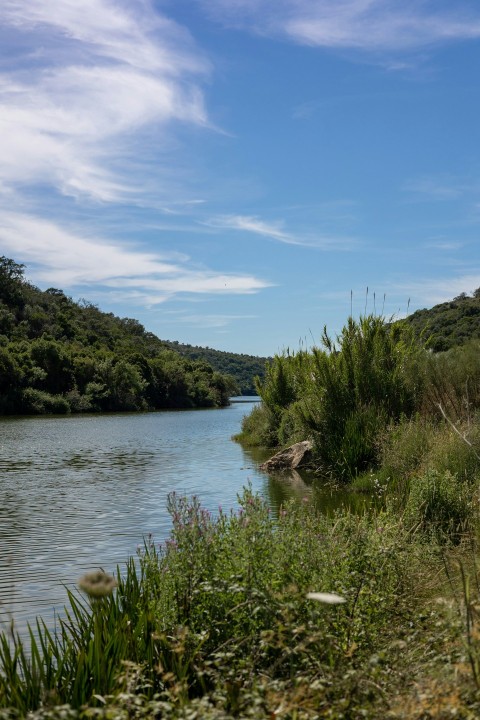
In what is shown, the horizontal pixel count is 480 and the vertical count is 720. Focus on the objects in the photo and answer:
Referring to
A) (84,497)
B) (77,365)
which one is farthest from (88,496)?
(77,365)

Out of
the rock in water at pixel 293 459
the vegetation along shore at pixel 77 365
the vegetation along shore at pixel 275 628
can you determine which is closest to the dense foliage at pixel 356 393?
the rock in water at pixel 293 459

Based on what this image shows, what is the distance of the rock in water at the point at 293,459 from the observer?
20.0 metres

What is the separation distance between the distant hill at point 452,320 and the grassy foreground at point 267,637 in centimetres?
2686

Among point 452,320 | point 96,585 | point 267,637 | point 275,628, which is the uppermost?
point 452,320

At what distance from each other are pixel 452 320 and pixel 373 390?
95.2 feet

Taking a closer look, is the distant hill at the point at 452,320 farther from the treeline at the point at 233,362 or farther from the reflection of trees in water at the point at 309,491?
the treeline at the point at 233,362

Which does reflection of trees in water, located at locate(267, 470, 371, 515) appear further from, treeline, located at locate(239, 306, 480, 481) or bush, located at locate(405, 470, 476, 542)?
bush, located at locate(405, 470, 476, 542)

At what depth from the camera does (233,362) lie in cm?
16912

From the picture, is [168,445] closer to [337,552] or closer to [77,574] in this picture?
[77,574]

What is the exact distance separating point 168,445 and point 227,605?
27.4 m

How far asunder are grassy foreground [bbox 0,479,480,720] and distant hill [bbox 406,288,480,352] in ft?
88.1

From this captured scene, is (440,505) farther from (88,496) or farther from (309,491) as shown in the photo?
(88,496)

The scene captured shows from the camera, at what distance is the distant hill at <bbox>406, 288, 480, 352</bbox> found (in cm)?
3791

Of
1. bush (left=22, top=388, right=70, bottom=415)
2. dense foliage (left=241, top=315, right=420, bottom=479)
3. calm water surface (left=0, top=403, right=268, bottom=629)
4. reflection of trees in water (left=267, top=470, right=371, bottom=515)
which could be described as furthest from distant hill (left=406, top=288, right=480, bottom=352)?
bush (left=22, top=388, right=70, bottom=415)
